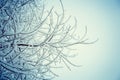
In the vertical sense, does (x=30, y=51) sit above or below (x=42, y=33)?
below

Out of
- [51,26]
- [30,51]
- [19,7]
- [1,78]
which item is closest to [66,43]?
[51,26]

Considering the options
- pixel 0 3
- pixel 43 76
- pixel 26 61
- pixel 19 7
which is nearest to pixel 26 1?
pixel 19 7

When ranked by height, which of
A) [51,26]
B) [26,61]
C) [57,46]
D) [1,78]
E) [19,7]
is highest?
[19,7]

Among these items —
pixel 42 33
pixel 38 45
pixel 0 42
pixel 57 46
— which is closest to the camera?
pixel 0 42

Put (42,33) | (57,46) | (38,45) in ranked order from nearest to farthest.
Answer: (38,45), (57,46), (42,33)

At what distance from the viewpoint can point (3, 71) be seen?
3.53 metres

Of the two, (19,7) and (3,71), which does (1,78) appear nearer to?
(3,71)

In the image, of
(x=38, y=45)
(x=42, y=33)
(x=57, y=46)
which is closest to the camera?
(x=38, y=45)

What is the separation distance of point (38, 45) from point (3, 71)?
0.96 meters

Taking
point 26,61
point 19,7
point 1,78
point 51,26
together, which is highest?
point 19,7

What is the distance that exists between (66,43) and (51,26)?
1.67ft

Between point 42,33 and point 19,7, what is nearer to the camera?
point 19,7

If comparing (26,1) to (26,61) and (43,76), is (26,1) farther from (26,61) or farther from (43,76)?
(43,76)

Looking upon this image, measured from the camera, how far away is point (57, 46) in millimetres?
3352
